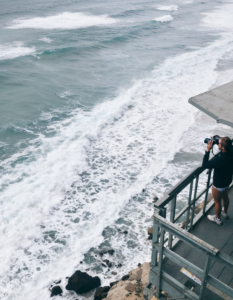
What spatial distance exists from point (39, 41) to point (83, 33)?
6877 millimetres

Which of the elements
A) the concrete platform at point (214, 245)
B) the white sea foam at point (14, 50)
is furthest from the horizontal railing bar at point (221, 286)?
the white sea foam at point (14, 50)

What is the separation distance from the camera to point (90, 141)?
1516cm

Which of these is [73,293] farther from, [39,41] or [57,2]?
[57,2]

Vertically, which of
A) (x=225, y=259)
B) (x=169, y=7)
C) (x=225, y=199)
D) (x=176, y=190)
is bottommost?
(x=169, y=7)

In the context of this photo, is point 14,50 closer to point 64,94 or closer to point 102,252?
point 64,94

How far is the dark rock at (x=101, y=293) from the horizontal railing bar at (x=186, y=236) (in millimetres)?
4486

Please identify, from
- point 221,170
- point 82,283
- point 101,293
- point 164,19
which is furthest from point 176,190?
point 164,19

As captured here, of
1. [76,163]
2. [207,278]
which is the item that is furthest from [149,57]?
[207,278]

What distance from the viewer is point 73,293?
7.64 meters

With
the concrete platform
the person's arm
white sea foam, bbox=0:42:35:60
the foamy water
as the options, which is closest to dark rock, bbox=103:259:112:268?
the concrete platform

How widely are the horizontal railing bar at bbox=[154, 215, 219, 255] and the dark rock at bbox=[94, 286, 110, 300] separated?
4.49m

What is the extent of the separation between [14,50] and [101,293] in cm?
2860

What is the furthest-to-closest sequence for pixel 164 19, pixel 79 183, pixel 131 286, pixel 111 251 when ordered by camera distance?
pixel 164 19, pixel 79 183, pixel 111 251, pixel 131 286

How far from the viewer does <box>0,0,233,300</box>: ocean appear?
29.7 ft
